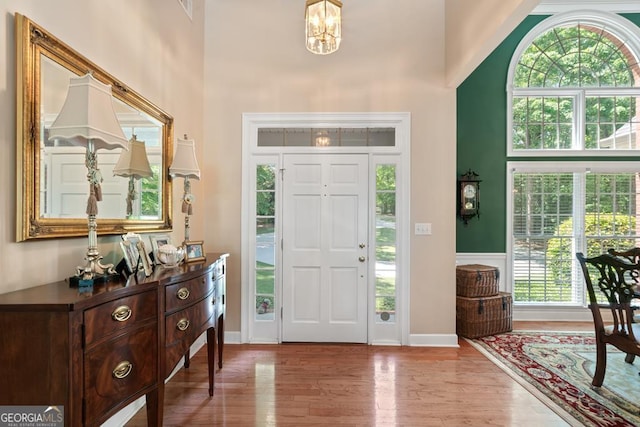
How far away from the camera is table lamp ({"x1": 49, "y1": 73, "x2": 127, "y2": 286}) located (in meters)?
1.35

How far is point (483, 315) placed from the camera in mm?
3590

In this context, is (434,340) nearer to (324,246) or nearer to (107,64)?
(324,246)

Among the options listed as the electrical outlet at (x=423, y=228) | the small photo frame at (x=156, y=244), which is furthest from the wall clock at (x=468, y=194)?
the small photo frame at (x=156, y=244)

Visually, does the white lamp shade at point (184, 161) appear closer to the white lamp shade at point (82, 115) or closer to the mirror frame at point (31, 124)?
the mirror frame at point (31, 124)

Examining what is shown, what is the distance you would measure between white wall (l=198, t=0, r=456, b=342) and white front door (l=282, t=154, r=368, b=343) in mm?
544

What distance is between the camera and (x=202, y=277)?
2107 millimetres

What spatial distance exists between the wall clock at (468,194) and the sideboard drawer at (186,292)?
338 cm

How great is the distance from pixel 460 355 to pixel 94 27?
3.91m

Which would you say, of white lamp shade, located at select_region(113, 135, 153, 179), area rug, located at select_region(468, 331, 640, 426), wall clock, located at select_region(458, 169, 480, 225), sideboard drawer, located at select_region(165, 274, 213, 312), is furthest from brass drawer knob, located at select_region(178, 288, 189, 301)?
wall clock, located at select_region(458, 169, 480, 225)

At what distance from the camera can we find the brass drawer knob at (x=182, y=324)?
5.95 feet

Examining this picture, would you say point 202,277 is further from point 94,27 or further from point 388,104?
point 388,104

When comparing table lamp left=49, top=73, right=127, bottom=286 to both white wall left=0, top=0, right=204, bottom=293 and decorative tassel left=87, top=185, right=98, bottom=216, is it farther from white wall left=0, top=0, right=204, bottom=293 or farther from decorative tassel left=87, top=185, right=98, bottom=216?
white wall left=0, top=0, right=204, bottom=293

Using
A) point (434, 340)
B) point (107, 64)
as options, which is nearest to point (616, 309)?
point (434, 340)
